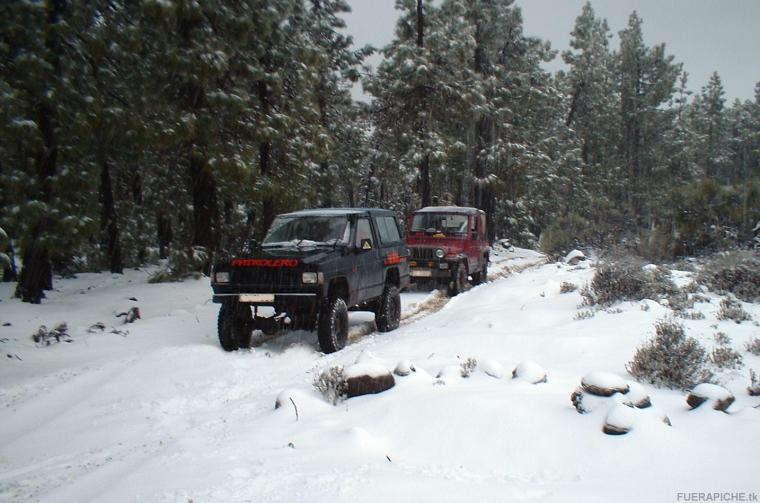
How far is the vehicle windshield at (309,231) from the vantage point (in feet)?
28.0

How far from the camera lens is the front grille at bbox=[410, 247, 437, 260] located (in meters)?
14.1

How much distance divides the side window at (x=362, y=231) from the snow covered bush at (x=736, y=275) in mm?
6318

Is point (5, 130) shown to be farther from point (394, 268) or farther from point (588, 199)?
point (588, 199)

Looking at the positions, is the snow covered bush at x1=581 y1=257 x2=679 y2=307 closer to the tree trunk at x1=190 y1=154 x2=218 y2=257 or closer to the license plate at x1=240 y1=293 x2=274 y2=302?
the license plate at x1=240 y1=293 x2=274 y2=302

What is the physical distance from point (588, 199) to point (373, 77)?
24.9m

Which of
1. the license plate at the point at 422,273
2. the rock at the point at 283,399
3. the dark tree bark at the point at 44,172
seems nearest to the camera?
the rock at the point at 283,399

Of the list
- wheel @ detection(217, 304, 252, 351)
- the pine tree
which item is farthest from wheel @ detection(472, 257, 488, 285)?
the pine tree

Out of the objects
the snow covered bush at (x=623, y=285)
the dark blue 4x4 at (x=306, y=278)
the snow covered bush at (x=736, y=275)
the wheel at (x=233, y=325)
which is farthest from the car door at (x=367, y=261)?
the snow covered bush at (x=736, y=275)

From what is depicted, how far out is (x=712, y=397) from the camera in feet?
15.0

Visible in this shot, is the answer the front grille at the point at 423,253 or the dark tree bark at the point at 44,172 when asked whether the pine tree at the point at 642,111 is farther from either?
the dark tree bark at the point at 44,172

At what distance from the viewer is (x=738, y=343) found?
259 inches

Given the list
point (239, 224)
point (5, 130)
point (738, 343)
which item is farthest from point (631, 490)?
point (239, 224)

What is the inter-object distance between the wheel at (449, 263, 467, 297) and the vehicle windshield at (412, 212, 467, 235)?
1232 millimetres

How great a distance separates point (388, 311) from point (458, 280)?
15.3ft
